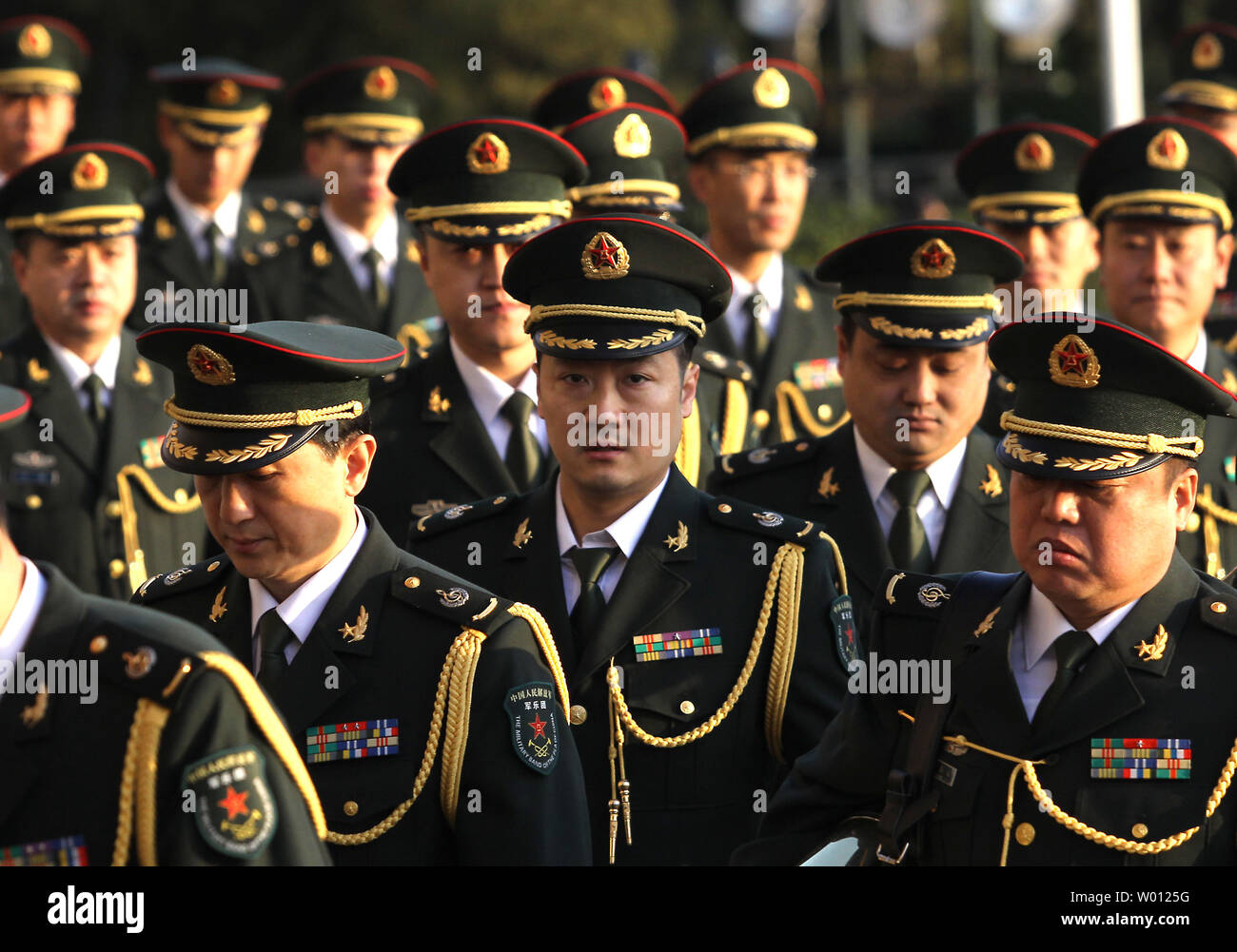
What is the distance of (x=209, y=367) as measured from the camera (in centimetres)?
483

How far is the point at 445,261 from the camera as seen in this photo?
7191 millimetres

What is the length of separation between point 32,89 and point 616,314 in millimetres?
7260

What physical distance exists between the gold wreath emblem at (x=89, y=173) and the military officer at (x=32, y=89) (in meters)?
2.80

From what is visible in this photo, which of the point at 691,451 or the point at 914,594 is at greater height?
the point at 691,451

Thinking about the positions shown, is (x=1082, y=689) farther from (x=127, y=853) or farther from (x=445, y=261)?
(x=445, y=261)

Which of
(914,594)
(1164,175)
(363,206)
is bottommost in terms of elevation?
(914,594)

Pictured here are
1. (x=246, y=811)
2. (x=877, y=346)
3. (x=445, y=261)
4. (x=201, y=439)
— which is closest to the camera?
(x=246, y=811)

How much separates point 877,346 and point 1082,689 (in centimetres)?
232

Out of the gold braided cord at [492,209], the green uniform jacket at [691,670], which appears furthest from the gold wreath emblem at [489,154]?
the green uniform jacket at [691,670]

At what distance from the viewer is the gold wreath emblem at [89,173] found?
8.65 metres

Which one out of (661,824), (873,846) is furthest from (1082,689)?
(661,824)

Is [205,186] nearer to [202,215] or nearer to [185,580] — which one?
[202,215]

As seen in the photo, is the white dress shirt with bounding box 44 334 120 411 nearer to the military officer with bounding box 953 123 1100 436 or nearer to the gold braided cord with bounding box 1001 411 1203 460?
the military officer with bounding box 953 123 1100 436

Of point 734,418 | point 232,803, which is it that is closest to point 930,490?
point 734,418
